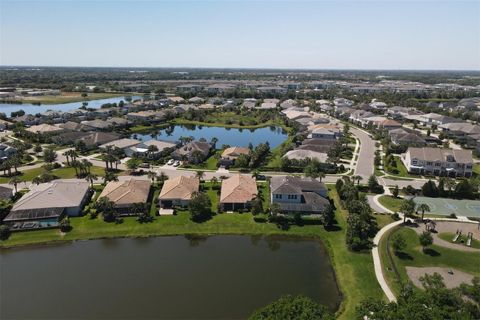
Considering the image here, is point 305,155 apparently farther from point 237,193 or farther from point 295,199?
point 237,193

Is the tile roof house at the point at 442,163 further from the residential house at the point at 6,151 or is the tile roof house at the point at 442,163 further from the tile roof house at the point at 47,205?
the residential house at the point at 6,151

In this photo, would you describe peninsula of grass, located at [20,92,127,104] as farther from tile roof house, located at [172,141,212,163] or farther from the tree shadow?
the tree shadow

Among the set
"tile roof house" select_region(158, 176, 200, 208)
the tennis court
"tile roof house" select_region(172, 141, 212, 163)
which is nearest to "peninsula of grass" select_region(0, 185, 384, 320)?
"tile roof house" select_region(158, 176, 200, 208)

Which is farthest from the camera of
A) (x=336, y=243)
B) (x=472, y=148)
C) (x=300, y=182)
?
(x=472, y=148)

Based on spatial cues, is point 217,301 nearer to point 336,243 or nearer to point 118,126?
point 336,243

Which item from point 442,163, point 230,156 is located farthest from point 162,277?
point 442,163

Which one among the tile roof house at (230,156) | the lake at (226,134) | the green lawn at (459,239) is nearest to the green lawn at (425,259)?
the green lawn at (459,239)

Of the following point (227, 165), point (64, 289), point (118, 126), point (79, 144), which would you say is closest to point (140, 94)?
point (118, 126)
